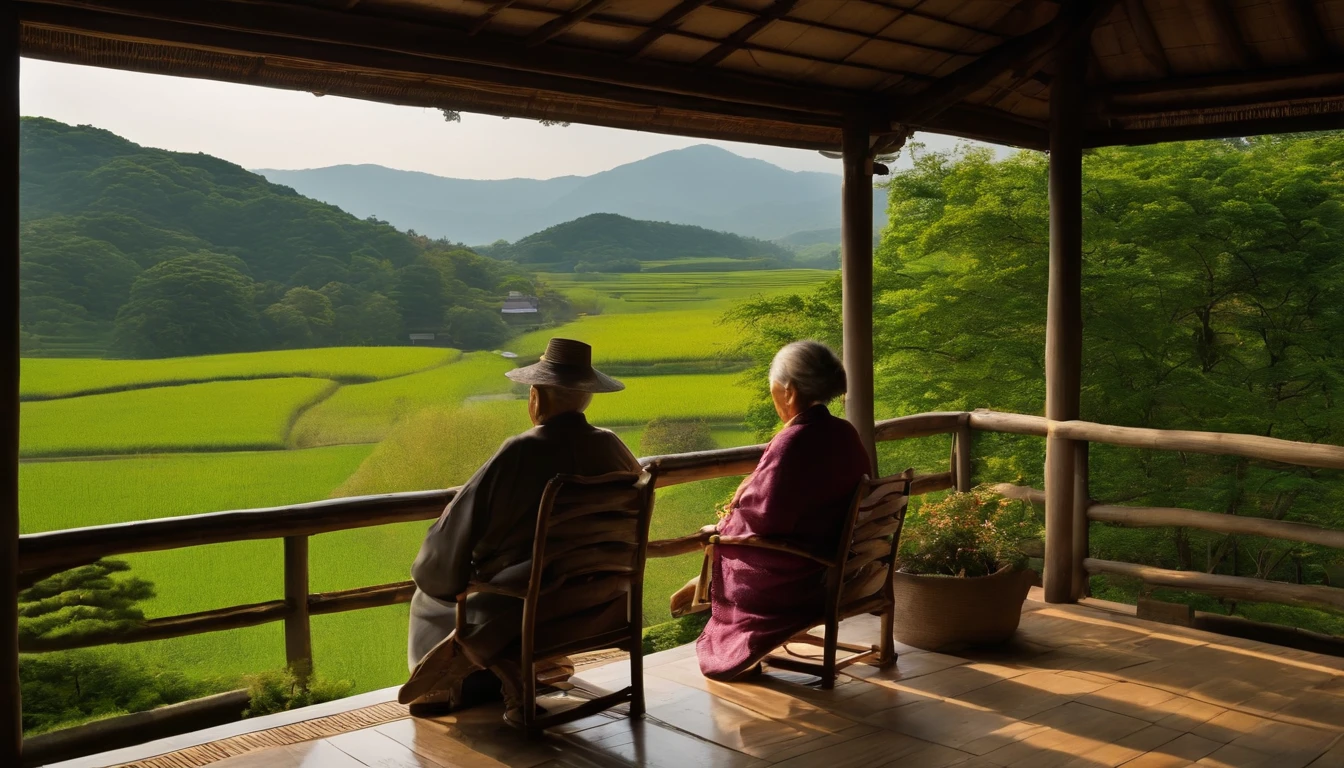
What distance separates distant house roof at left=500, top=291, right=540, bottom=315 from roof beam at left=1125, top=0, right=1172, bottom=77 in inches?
696

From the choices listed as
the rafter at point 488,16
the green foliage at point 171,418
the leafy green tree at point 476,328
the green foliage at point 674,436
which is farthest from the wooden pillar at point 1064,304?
the green foliage at point 171,418

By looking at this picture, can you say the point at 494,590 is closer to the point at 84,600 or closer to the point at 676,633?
the point at 84,600

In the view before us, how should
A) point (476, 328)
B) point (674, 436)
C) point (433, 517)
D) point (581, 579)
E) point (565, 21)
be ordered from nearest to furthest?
point (581, 579) < point (565, 21) < point (433, 517) < point (476, 328) < point (674, 436)

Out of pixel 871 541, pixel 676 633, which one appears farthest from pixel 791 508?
pixel 676 633

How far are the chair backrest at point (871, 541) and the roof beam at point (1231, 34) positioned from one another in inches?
106

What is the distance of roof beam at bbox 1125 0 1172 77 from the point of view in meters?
5.04

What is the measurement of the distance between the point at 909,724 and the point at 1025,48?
3.05 meters

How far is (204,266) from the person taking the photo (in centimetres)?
1983

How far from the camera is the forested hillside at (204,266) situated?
18703 mm

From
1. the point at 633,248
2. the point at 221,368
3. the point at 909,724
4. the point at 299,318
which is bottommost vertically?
the point at 909,724

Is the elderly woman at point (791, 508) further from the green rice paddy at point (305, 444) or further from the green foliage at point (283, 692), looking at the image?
the green rice paddy at point (305, 444)

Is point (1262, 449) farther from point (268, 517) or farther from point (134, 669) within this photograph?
point (134, 669)

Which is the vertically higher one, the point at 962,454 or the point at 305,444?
the point at 962,454

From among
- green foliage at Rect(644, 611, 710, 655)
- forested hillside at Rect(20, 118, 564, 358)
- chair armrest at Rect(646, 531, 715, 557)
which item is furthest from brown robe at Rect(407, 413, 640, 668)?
forested hillside at Rect(20, 118, 564, 358)
